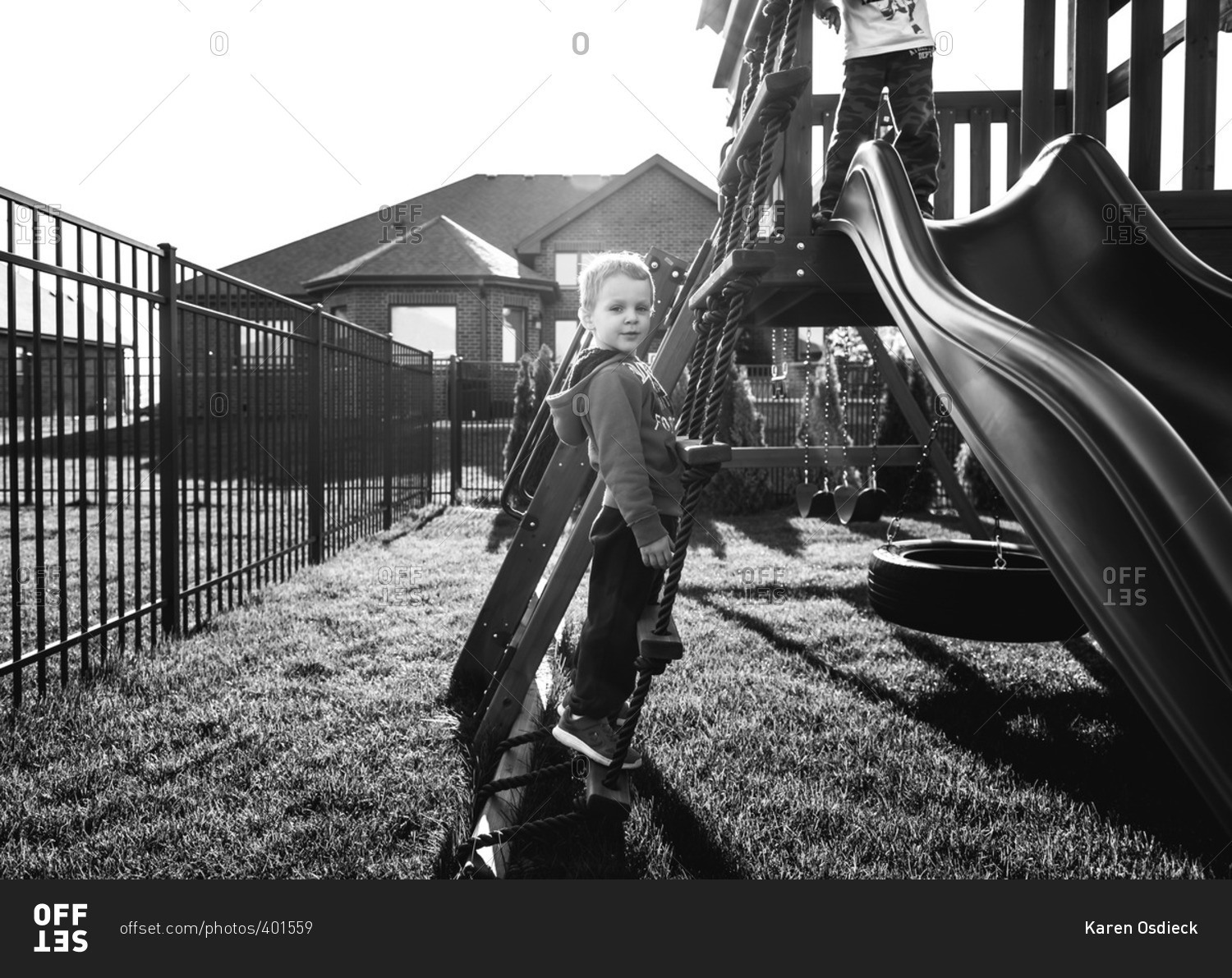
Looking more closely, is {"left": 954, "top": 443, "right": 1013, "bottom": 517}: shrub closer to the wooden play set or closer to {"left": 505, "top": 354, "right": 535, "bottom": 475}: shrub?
{"left": 505, "top": 354, "right": 535, "bottom": 475}: shrub

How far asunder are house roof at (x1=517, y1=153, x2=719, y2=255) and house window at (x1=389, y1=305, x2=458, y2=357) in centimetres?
315

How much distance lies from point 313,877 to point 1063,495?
1875mm

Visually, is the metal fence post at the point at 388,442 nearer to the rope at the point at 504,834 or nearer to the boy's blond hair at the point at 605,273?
the boy's blond hair at the point at 605,273

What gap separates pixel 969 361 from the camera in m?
1.61

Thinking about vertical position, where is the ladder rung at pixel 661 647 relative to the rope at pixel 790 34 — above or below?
below

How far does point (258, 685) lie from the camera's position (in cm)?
362

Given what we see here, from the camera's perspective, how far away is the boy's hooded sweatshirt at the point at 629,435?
2082mm

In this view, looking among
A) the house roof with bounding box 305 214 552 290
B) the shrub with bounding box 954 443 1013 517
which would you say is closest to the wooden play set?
the shrub with bounding box 954 443 1013 517

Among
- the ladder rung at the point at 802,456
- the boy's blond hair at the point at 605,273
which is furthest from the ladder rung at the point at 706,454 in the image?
the ladder rung at the point at 802,456

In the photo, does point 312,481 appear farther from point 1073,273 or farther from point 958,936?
point 958,936

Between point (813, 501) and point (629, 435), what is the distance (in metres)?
3.48

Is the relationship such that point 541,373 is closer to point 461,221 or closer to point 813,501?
point 813,501

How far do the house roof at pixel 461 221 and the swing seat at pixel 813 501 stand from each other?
21.8 meters

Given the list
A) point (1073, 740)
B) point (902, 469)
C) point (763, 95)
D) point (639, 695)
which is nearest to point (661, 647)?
point (639, 695)
